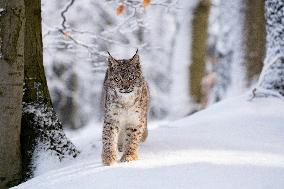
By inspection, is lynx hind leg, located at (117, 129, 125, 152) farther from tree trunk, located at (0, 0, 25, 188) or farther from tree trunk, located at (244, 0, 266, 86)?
tree trunk, located at (244, 0, 266, 86)

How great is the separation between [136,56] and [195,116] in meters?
2.22

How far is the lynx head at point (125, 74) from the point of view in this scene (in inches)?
188

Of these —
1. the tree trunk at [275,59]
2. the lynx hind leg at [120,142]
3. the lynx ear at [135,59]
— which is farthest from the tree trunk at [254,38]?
the lynx ear at [135,59]

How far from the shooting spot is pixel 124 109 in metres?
4.80

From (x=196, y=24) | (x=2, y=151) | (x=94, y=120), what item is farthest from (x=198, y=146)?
(x=94, y=120)

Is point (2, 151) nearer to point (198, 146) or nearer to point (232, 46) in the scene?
point (198, 146)

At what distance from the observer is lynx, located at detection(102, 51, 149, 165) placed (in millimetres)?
4758

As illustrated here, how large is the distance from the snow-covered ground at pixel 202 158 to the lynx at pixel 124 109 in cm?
15

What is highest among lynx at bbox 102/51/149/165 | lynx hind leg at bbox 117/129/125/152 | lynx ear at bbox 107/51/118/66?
lynx ear at bbox 107/51/118/66

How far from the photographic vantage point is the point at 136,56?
4891mm

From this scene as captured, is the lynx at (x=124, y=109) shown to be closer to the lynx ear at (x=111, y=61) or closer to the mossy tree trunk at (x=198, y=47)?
the lynx ear at (x=111, y=61)

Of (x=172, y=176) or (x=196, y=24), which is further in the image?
(x=196, y=24)

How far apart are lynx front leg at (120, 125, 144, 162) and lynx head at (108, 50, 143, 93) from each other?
0.32 meters

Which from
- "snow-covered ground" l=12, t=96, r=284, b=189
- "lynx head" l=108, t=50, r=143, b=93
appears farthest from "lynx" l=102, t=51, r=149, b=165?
"snow-covered ground" l=12, t=96, r=284, b=189
